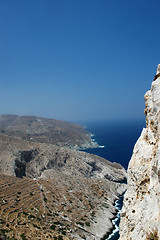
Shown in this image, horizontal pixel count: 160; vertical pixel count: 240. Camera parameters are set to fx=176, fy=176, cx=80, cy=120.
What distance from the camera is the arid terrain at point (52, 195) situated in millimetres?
38906

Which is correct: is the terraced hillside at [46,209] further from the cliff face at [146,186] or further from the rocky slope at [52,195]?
the cliff face at [146,186]

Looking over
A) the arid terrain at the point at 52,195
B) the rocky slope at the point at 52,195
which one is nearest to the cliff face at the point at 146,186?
the rocky slope at the point at 52,195

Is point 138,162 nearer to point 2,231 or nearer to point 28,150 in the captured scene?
point 2,231

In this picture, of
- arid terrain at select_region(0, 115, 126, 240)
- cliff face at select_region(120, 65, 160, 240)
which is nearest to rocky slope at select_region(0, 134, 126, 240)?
arid terrain at select_region(0, 115, 126, 240)

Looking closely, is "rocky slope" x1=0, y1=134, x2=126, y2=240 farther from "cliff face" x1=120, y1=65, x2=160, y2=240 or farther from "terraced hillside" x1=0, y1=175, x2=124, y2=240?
"cliff face" x1=120, y1=65, x2=160, y2=240

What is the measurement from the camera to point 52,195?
54781 millimetres

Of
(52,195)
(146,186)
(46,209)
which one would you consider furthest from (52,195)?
(146,186)

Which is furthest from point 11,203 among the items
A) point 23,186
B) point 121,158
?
point 121,158

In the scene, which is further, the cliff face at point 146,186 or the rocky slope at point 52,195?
the rocky slope at point 52,195

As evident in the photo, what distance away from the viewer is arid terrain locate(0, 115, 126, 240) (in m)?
38.9

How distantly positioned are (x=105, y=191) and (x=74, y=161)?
72.6 ft

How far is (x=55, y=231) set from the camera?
39469mm

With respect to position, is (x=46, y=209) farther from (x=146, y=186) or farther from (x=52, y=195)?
(x=146, y=186)

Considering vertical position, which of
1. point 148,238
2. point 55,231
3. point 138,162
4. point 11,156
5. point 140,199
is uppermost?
point 138,162
